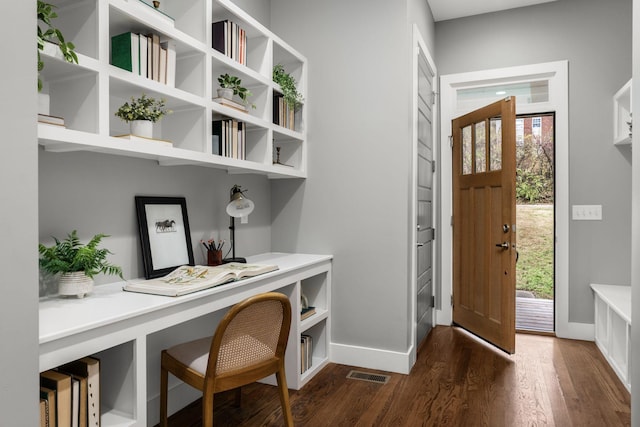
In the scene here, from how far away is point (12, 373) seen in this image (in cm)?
99

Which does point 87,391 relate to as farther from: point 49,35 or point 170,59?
point 170,59

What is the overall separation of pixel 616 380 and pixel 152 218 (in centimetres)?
299

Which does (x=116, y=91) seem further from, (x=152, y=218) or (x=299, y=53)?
(x=299, y=53)

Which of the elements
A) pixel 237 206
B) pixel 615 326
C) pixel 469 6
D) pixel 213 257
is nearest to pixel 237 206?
pixel 237 206

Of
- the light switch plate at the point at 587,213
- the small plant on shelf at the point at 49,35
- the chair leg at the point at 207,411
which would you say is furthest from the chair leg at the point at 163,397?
the light switch plate at the point at 587,213

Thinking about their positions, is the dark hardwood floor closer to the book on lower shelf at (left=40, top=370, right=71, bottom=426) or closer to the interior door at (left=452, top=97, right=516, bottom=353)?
the interior door at (left=452, top=97, right=516, bottom=353)

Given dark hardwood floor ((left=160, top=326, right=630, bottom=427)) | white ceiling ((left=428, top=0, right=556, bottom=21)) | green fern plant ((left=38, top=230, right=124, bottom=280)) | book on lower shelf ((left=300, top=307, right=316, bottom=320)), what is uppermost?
white ceiling ((left=428, top=0, right=556, bottom=21))

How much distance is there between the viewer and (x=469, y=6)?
12.4 feet

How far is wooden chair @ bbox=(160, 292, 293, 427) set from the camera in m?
1.68

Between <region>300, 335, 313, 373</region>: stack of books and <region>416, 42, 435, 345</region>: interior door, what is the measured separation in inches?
35.0

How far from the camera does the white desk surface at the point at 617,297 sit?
2742 mm

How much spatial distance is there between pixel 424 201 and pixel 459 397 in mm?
1568

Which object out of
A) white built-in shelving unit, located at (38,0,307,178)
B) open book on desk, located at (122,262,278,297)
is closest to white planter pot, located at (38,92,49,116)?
white built-in shelving unit, located at (38,0,307,178)

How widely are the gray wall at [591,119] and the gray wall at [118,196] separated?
2835 millimetres
